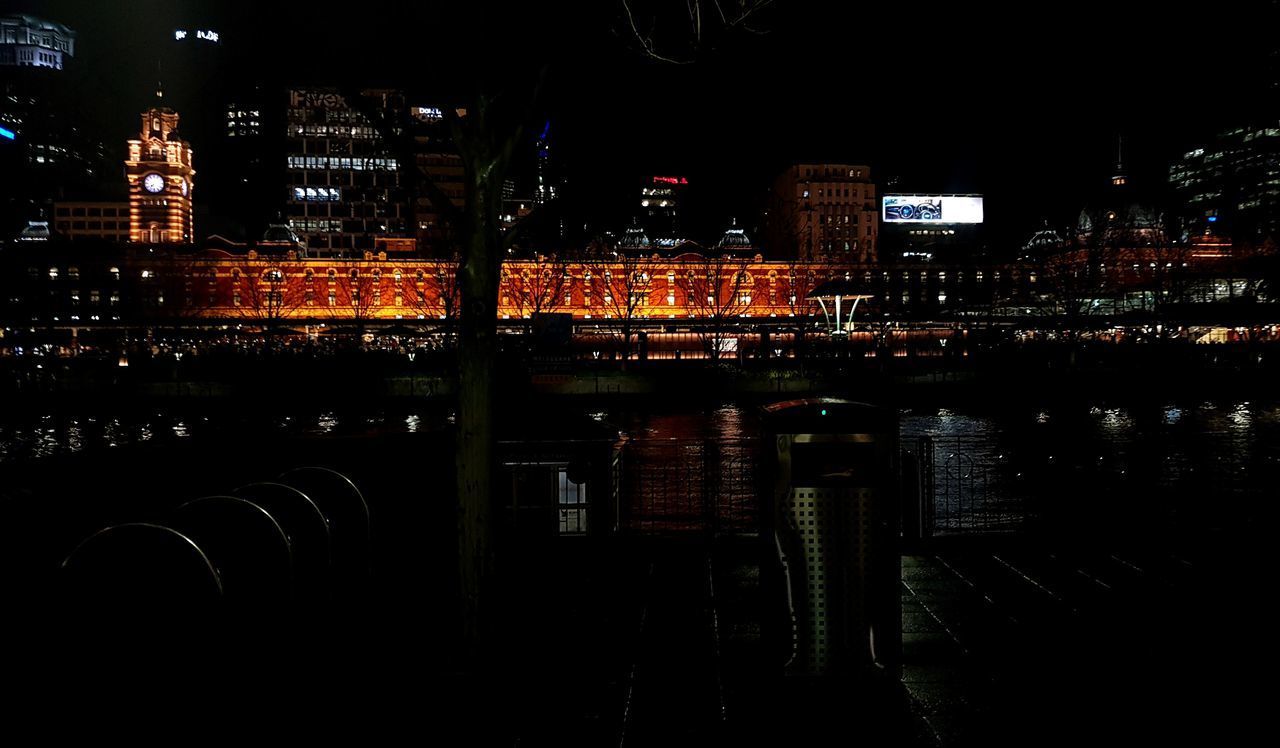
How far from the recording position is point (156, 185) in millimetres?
153375

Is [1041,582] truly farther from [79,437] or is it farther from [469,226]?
[79,437]

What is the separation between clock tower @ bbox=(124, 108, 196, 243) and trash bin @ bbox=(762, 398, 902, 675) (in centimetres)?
16523

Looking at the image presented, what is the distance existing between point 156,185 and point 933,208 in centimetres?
12353

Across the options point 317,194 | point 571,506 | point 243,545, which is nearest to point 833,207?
point 317,194

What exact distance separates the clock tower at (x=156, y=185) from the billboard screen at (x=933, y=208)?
11284 centimetres

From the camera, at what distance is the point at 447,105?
5.91 meters

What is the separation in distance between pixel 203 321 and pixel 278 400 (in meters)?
60.7

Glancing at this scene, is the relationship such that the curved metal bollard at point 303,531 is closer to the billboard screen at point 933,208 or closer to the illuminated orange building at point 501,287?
the illuminated orange building at point 501,287

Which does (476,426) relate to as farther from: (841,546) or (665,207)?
(665,207)

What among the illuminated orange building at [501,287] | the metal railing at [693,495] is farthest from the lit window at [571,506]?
the illuminated orange building at [501,287]

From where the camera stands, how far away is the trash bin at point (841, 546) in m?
5.81

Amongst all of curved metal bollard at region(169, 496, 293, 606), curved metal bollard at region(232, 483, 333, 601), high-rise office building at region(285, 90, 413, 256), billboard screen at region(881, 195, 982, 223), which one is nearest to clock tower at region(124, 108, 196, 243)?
high-rise office building at region(285, 90, 413, 256)

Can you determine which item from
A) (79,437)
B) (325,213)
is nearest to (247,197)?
(325,213)

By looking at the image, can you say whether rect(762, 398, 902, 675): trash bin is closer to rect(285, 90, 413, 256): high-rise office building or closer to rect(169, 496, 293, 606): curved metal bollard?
rect(169, 496, 293, 606): curved metal bollard
